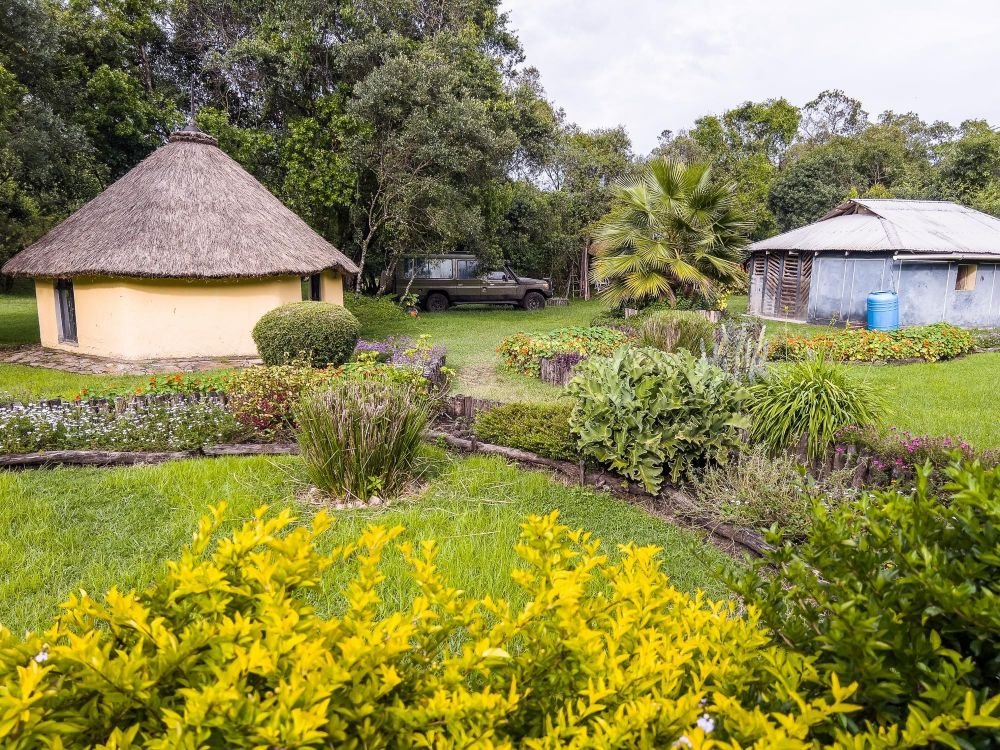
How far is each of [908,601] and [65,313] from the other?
16213 mm

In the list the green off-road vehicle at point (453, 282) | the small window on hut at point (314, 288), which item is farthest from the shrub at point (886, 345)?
the green off-road vehicle at point (453, 282)

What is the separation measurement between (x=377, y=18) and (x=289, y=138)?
4.04 meters

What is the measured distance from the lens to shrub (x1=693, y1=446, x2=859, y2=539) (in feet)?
15.3

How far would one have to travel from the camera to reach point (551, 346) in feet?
37.9

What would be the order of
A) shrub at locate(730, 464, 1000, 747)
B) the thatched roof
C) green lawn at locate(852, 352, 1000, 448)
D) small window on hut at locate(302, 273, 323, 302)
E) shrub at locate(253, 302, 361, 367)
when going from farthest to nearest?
small window on hut at locate(302, 273, 323, 302) < the thatched roof < shrub at locate(253, 302, 361, 367) < green lawn at locate(852, 352, 1000, 448) < shrub at locate(730, 464, 1000, 747)

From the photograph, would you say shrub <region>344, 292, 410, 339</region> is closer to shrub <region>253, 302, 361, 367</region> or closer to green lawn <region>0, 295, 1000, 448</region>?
green lawn <region>0, 295, 1000, 448</region>

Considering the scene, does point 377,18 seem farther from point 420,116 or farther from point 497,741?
point 497,741

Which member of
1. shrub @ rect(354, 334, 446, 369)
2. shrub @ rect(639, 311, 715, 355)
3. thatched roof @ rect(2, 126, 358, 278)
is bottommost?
shrub @ rect(354, 334, 446, 369)

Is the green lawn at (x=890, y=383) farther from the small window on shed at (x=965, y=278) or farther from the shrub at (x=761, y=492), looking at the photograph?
the small window on shed at (x=965, y=278)

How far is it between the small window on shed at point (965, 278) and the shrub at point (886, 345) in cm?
573

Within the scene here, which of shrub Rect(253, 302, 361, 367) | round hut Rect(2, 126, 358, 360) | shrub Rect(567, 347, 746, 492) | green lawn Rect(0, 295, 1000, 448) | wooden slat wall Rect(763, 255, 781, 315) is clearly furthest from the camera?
wooden slat wall Rect(763, 255, 781, 315)

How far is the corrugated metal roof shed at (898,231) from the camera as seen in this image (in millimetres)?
17141

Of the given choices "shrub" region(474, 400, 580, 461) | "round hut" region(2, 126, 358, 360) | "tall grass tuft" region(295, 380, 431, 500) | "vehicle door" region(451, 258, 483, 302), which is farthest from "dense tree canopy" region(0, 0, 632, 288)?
"shrub" region(474, 400, 580, 461)

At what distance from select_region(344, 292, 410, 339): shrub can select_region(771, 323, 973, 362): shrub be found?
32.4ft
